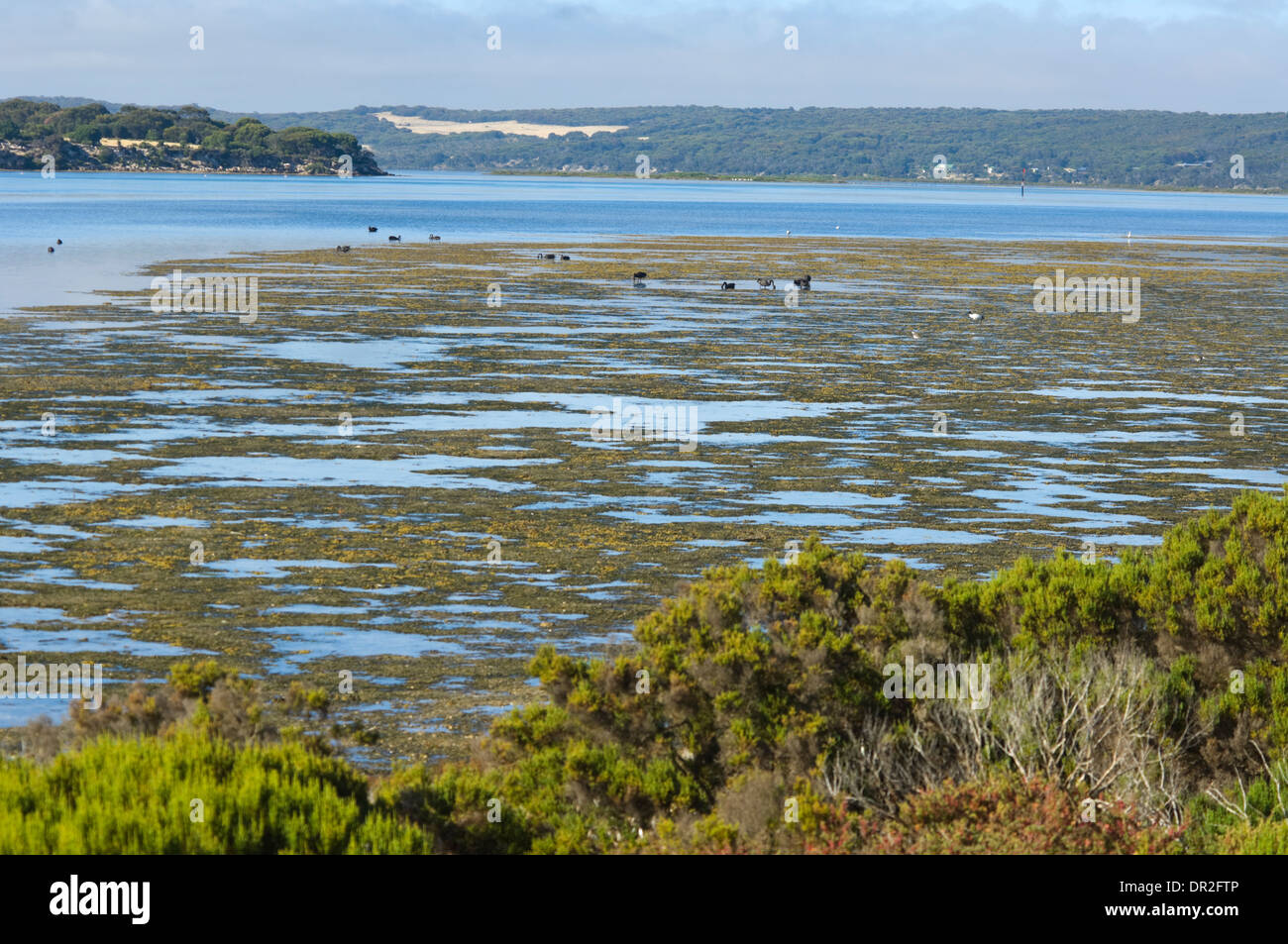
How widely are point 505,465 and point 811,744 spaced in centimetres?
1211

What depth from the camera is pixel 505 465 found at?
A: 20547mm

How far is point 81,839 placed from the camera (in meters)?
6.12

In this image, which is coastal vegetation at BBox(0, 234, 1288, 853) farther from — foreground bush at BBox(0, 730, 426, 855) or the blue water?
the blue water

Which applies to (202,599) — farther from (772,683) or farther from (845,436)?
(845,436)

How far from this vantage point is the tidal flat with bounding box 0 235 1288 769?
1320 centimetres

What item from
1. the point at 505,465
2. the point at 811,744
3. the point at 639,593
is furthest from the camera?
the point at 505,465

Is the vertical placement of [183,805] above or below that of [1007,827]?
above

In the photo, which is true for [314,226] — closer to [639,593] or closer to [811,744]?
[639,593]

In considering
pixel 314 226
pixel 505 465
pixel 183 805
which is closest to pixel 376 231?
pixel 314 226

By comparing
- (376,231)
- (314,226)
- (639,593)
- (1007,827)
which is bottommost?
(639,593)

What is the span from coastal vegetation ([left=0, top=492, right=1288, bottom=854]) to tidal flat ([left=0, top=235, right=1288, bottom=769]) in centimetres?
182

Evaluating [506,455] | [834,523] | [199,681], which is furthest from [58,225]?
[199,681]

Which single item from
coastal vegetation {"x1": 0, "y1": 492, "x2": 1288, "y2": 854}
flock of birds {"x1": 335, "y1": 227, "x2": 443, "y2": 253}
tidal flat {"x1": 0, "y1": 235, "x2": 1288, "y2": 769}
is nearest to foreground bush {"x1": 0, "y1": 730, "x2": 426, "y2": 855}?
coastal vegetation {"x1": 0, "y1": 492, "x2": 1288, "y2": 854}
